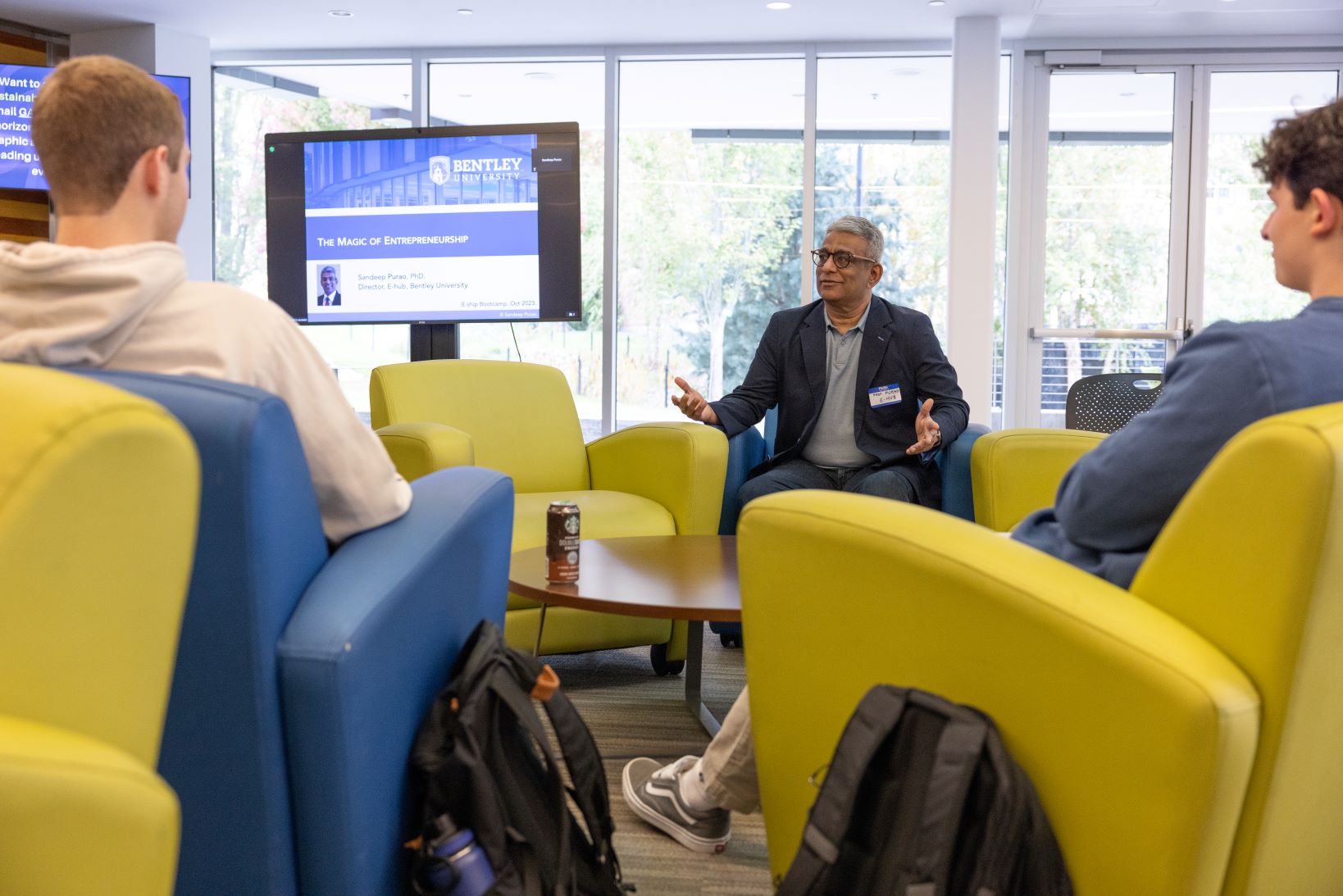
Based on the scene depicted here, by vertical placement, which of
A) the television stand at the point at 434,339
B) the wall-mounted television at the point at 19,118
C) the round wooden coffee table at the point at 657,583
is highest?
the wall-mounted television at the point at 19,118

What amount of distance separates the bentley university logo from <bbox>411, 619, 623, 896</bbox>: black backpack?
3.69 m

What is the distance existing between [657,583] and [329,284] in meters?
3.25

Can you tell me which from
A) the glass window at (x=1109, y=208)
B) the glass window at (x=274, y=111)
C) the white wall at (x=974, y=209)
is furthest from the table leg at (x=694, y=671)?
the glass window at (x=274, y=111)

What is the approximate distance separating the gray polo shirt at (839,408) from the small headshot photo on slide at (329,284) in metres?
2.40

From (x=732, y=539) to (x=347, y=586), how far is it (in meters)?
1.84

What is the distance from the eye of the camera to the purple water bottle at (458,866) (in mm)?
1409

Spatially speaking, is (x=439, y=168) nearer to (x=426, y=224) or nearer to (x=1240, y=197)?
(x=426, y=224)

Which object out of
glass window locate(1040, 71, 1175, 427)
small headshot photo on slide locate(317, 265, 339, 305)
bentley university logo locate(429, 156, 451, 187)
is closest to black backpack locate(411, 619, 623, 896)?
bentley university logo locate(429, 156, 451, 187)

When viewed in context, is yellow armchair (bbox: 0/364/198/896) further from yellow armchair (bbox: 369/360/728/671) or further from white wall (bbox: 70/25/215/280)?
white wall (bbox: 70/25/215/280)

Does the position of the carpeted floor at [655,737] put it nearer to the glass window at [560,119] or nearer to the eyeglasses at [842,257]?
the eyeglasses at [842,257]

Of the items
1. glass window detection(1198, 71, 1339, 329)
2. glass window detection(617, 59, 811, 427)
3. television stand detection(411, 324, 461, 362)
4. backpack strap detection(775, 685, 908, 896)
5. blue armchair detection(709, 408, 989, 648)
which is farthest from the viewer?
glass window detection(617, 59, 811, 427)

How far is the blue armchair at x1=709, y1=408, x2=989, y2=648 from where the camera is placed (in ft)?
11.2

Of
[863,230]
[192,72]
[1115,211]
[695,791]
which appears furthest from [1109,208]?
[695,791]

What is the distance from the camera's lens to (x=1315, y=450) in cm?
102
